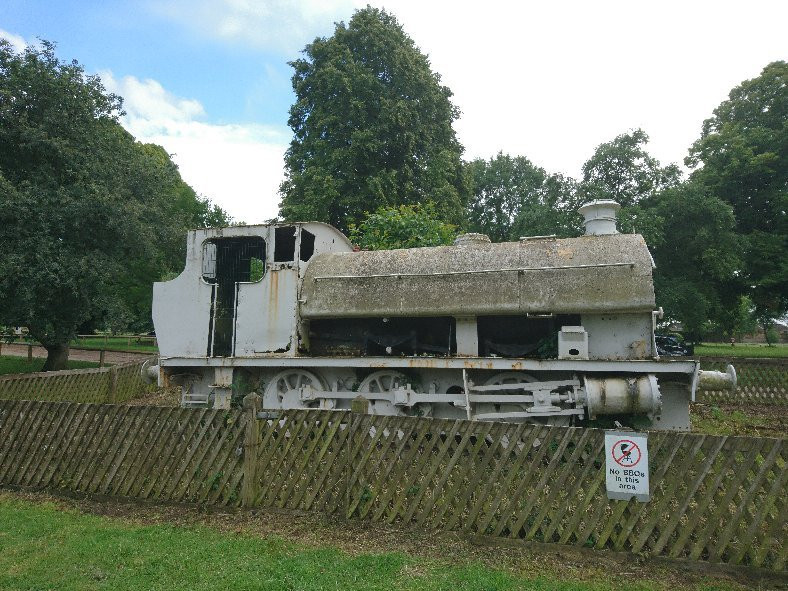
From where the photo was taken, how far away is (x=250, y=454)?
524 cm

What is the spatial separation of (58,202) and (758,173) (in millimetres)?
28563

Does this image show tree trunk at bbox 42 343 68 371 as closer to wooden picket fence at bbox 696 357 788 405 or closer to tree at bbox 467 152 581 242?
wooden picket fence at bbox 696 357 788 405

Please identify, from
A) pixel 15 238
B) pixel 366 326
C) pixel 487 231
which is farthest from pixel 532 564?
pixel 487 231

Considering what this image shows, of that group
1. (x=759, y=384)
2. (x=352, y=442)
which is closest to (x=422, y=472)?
(x=352, y=442)

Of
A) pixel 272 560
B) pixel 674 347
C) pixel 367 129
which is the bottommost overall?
pixel 272 560

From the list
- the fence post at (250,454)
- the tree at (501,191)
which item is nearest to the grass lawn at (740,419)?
the fence post at (250,454)

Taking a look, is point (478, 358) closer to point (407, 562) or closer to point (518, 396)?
point (518, 396)

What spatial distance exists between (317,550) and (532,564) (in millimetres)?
1845

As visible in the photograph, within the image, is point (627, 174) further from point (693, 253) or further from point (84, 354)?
point (84, 354)

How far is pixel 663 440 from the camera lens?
14.2 feet

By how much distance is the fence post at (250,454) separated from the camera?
5.25 metres

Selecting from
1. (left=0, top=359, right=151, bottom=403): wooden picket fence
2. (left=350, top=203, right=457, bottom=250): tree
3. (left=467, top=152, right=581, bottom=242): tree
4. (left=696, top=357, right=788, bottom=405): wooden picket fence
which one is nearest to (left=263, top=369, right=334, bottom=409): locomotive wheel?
(left=0, top=359, right=151, bottom=403): wooden picket fence

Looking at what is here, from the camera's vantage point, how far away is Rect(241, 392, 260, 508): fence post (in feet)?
17.2

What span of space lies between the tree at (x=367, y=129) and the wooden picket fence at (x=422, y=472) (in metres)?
17.5
